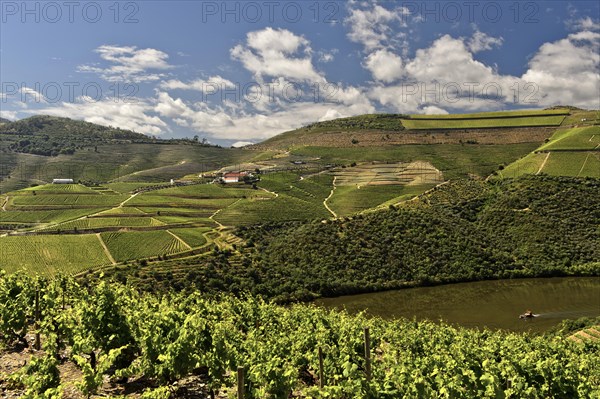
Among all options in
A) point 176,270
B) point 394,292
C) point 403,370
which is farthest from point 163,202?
point 403,370

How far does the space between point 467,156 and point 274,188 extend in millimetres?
89214

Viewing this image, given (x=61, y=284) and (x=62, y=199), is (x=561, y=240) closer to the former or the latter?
(x=61, y=284)

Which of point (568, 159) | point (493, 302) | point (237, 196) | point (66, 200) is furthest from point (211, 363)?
point (568, 159)

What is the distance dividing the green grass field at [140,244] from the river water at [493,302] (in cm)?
3781

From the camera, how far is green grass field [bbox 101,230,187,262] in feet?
284

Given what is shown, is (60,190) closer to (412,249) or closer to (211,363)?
(412,249)

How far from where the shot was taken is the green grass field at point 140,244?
284 feet

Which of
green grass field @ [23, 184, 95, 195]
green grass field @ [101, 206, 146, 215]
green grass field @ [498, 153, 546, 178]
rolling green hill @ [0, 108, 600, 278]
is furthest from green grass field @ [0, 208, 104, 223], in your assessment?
green grass field @ [498, 153, 546, 178]

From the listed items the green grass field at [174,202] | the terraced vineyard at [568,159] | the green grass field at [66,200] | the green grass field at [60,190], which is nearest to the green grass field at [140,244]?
the green grass field at [174,202]

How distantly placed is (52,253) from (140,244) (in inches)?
677

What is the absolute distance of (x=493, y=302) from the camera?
73.1m

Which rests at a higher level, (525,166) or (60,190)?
(525,166)

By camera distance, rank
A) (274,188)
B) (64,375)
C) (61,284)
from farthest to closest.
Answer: (274,188) < (61,284) < (64,375)

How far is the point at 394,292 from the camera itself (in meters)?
81.9
